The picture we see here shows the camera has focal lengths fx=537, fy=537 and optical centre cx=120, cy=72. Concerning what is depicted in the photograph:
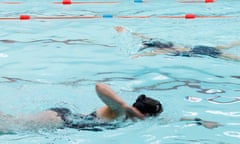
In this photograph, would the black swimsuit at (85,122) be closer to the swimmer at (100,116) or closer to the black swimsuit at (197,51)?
the swimmer at (100,116)

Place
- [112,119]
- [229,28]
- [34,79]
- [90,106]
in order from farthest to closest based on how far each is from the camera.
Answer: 1. [229,28]
2. [34,79]
3. [90,106]
4. [112,119]

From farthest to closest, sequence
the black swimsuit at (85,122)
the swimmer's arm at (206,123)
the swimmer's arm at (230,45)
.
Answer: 1. the swimmer's arm at (230,45)
2. the swimmer's arm at (206,123)
3. the black swimsuit at (85,122)

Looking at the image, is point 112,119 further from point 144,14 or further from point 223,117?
point 144,14

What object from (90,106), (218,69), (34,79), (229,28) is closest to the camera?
(90,106)

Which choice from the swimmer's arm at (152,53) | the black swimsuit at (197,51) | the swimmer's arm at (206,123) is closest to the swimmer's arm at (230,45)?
the black swimsuit at (197,51)

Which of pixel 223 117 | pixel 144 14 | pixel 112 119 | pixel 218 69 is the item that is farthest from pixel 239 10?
pixel 112 119

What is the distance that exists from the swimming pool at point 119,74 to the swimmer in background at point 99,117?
0.17 feet

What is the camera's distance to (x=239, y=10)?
9.24 m

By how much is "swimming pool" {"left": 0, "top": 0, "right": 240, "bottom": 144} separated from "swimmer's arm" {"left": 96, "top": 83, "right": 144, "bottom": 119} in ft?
0.43

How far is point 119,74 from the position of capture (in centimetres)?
546

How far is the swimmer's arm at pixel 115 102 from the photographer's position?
3738 mm

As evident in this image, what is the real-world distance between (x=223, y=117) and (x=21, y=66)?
243 cm

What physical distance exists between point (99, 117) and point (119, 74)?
5.32 feet

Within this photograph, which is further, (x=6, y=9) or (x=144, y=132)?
(x=6, y=9)
